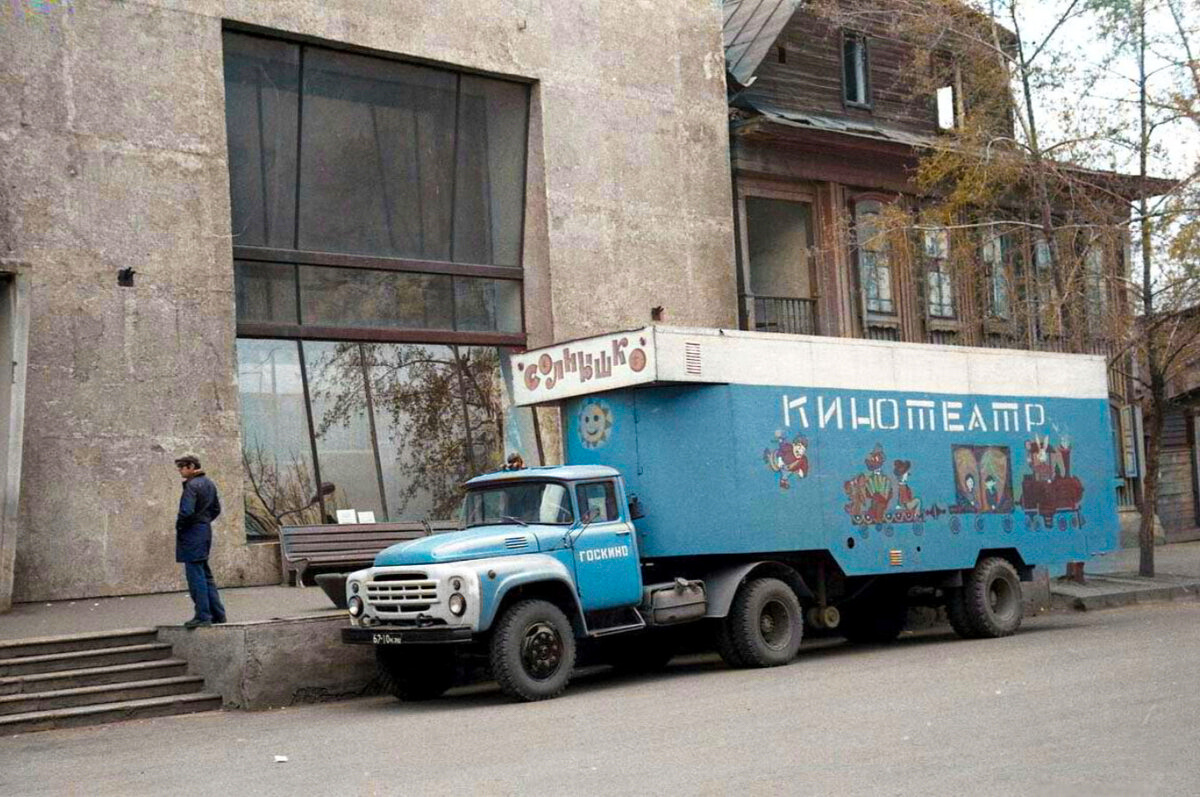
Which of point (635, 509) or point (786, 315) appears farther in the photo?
point (786, 315)

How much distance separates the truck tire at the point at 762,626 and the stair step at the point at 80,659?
569 centimetres

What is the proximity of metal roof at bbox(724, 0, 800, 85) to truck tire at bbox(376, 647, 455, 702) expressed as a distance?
53.1 feet

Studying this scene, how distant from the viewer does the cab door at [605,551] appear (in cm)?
1424

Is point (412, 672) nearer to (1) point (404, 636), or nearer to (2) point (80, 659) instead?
(1) point (404, 636)

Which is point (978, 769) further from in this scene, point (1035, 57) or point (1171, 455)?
point (1171, 455)

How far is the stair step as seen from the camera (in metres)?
14.2

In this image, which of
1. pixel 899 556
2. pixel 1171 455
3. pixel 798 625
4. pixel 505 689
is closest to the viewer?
pixel 505 689

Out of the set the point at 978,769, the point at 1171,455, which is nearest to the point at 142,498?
the point at 978,769

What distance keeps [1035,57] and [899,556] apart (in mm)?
10468

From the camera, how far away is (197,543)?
14.8 meters

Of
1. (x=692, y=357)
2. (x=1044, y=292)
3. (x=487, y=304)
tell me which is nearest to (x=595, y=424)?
(x=692, y=357)

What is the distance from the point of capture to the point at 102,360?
18.7m

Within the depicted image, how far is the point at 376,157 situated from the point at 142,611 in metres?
8.15

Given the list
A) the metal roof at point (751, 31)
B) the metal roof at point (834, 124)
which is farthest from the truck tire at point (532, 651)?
the metal roof at point (751, 31)
